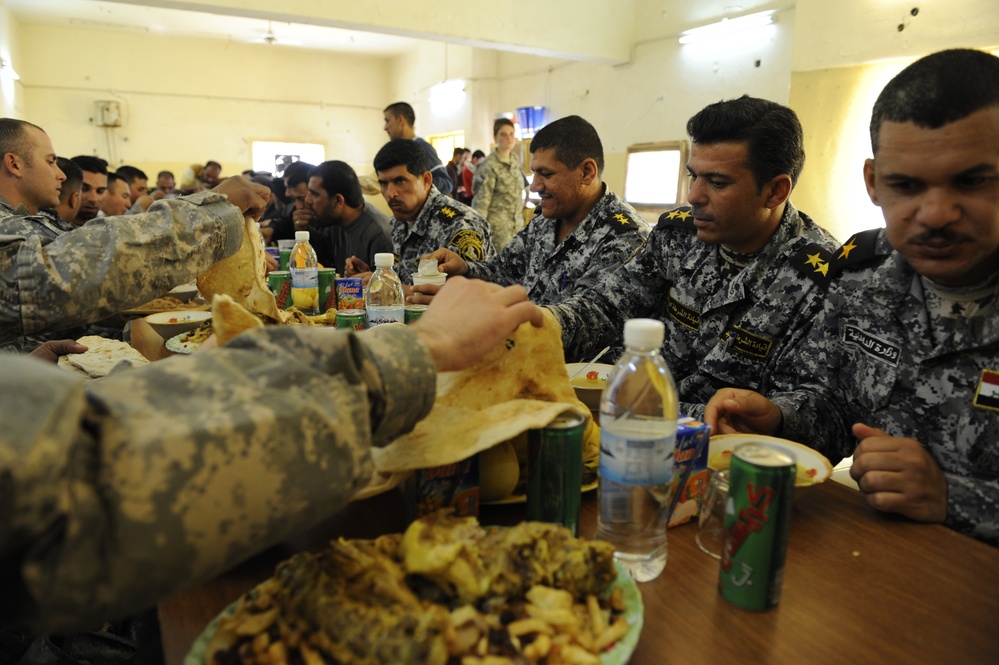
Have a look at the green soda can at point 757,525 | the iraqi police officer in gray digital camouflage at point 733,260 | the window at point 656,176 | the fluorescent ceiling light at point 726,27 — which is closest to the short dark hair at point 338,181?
the iraqi police officer in gray digital camouflage at point 733,260

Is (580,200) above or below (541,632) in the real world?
above

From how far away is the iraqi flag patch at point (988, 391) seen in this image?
48.9 inches

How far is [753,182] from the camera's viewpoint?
187 centimetres

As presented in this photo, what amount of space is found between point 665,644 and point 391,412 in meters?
0.43

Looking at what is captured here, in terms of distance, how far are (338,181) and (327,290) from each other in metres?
1.76

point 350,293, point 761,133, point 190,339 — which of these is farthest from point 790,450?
point 190,339

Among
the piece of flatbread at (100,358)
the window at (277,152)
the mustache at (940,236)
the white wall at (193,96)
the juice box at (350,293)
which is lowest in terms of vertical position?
the piece of flatbread at (100,358)

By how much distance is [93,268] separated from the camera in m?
1.53

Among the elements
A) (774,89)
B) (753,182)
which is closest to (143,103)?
(774,89)

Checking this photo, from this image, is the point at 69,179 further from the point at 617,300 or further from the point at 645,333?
the point at 645,333

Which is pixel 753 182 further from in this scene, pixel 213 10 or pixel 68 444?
pixel 213 10

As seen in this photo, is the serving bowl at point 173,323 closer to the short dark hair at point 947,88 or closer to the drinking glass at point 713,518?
the drinking glass at point 713,518

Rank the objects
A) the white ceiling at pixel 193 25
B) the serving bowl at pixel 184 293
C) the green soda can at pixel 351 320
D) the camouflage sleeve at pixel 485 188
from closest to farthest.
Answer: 1. the green soda can at pixel 351 320
2. the serving bowl at pixel 184 293
3. the camouflage sleeve at pixel 485 188
4. the white ceiling at pixel 193 25

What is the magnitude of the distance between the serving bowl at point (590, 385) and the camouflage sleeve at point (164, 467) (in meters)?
0.74
